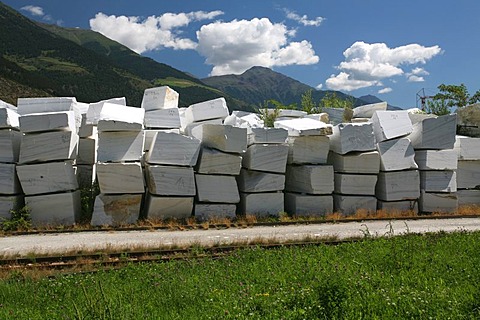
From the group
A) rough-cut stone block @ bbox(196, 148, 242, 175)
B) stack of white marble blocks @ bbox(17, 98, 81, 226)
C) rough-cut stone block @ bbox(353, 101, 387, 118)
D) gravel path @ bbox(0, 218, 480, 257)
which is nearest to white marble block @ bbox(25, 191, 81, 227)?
stack of white marble blocks @ bbox(17, 98, 81, 226)

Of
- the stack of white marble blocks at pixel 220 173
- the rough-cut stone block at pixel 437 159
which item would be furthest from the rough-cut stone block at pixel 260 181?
the rough-cut stone block at pixel 437 159

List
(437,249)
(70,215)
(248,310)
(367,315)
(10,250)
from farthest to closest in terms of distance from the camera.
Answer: (70,215)
(10,250)
(437,249)
(248,310)
(367,315)

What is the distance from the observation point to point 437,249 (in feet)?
25.5

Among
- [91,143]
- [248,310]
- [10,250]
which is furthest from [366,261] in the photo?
[91,143]

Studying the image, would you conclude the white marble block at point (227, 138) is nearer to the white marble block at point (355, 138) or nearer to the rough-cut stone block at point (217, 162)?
the rough-cut stone block at point (217, 162)

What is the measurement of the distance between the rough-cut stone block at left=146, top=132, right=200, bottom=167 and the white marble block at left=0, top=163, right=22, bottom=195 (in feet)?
11.8

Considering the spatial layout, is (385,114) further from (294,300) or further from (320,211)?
(294,300)

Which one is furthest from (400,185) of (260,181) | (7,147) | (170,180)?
(7,147)

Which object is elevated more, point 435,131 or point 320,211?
point 435,131

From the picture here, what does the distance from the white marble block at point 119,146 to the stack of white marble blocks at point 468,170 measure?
1060 centimetres

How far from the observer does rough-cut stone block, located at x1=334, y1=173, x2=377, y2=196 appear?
Result: 533 inches

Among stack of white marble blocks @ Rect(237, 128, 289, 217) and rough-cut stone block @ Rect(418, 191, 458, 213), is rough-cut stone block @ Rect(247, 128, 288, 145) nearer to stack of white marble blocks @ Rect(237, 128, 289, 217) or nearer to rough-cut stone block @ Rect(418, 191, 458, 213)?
stack of white marble blocks @ Rect(237, 128, 289, 217)

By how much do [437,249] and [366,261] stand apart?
1.58 m

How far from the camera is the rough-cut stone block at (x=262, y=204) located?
1291 centimetres
